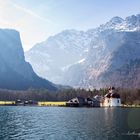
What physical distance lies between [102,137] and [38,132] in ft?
60.5

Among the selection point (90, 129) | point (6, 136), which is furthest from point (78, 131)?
point (6, 136)

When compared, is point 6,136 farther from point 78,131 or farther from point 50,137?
point 78,131

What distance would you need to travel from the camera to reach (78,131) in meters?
99.2

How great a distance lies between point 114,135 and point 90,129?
44.8 feet

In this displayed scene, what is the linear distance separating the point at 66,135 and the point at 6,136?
47.6ft

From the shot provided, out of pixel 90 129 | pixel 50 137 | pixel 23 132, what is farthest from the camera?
pixel 90 129

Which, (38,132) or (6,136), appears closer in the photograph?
(6,136)

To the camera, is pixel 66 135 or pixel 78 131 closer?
pixel 66 135

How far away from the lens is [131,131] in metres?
97.4

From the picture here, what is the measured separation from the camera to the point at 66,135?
300 feet

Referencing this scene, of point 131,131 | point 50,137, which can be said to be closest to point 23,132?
point 50,137

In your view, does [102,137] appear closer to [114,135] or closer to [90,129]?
[114,135]

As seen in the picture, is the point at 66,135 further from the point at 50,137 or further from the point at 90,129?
the point at 90,129

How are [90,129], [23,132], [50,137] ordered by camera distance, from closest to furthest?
1. [50,137]
2. [23,132]
3. [90,129]
